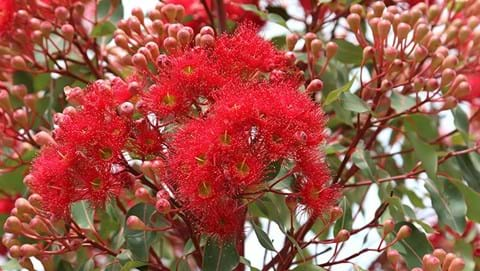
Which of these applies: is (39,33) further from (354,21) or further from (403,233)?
(403,233)

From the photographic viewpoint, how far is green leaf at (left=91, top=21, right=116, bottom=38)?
2150mm

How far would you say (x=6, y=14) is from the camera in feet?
6.63

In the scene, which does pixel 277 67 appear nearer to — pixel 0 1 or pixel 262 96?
pixel 262 96

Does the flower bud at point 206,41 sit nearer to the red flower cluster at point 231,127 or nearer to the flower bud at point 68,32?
the red flower cluster at point 231,127

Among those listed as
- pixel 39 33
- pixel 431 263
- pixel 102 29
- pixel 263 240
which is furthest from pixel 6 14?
pixel 431 263

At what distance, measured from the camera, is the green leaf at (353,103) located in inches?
71.0

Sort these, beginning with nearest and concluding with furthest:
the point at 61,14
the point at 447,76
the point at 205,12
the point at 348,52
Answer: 1. the point at 447,76
2. the point at 61,14
3. the point at 348,52
4. the point at 205,12

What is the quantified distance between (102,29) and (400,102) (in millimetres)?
655

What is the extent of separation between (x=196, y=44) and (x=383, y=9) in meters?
0.41

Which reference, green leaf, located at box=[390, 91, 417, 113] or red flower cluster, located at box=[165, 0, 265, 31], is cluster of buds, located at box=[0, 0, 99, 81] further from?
green leaf, located at box=[390, 91, 417, 113]

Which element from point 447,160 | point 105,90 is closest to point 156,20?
point 105,90

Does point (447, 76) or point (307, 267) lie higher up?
point (447, 76)

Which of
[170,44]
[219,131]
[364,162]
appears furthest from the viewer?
[364,162]

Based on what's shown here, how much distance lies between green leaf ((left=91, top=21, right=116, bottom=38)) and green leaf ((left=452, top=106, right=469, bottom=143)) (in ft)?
2.43
